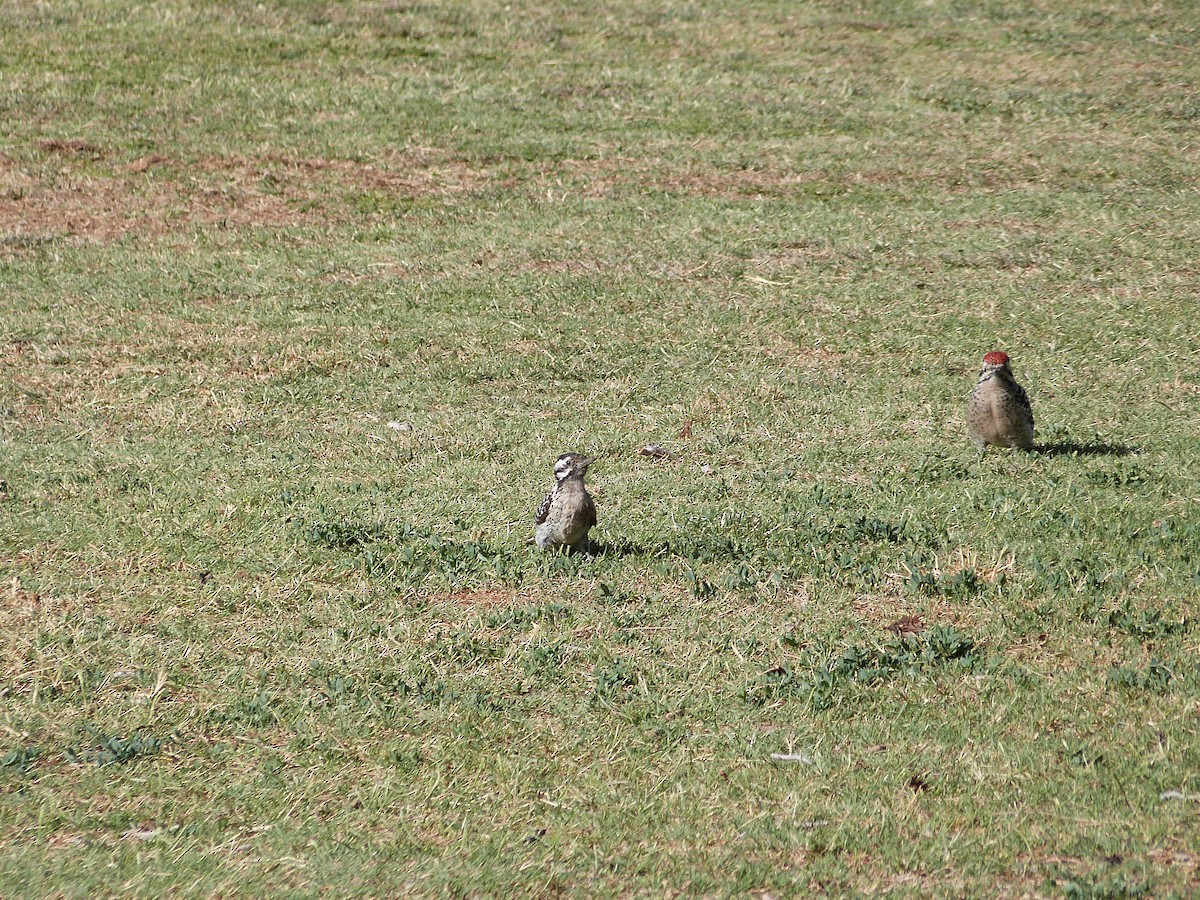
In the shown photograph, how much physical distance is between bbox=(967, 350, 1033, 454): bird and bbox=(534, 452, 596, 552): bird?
9.19 ft

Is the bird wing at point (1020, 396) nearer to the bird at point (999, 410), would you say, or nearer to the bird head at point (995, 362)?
the bird at point (999, 410)

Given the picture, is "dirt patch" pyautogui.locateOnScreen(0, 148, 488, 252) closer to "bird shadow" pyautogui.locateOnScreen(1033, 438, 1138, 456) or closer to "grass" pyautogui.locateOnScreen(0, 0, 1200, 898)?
"grass" pyautogui.locateOnScreen(0, 0, 1200, 898)

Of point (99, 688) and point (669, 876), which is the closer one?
point (669, 876)

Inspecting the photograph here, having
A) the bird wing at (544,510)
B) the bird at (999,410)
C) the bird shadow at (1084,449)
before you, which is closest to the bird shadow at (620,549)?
A: the bird wing at (544,510)

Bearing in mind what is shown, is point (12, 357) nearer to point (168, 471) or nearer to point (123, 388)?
point (123, 388)

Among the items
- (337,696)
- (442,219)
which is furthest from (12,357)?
(337,696)

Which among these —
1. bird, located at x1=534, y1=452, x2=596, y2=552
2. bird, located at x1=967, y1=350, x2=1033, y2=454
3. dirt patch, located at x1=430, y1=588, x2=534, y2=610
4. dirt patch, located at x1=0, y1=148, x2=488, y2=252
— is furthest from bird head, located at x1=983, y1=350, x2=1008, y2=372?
dirt patch, located at x1=0, y1=148, x2=488, y2=252

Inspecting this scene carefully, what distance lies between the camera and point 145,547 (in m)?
7.75

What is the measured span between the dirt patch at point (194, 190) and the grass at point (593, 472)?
7 cm

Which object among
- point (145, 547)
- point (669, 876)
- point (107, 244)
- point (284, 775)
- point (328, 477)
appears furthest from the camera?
point (107, 244)

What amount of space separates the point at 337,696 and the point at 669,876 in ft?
6.38

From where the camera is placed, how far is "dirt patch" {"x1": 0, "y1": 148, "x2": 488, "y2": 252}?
47.5 feet

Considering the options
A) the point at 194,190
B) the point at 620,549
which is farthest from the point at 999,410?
the point at 194,190

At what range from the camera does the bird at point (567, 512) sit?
7.32 metres
